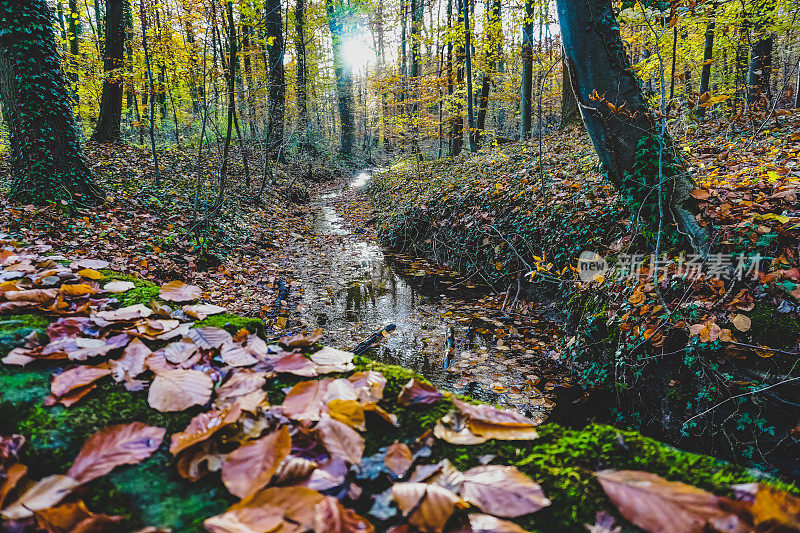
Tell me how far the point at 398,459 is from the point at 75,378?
1079 millimetres

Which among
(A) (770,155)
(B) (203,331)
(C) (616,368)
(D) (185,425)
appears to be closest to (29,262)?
(B) (203,331)

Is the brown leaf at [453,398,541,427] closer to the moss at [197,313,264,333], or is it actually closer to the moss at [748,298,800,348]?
the moss at [197,313,264,333]

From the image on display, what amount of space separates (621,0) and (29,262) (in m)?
5.47

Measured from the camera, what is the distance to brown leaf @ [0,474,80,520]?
0.74 meters

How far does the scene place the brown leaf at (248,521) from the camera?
0.72 m

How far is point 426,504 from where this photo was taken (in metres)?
0.78

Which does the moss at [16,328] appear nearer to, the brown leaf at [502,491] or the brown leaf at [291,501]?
the brown leaf at [291,501]

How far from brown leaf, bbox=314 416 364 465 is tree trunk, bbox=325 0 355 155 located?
2192cm

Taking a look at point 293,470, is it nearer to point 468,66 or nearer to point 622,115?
point 622,115

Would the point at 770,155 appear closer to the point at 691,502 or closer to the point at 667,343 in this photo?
the point at 667,343

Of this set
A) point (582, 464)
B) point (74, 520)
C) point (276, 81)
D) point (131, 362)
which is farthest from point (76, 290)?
point (276, 81)

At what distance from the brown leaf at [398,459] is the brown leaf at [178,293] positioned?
1.49 meters

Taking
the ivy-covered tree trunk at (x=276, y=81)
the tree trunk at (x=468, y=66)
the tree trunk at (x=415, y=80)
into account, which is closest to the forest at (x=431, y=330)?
the tree trunk at (x=468, y=66)

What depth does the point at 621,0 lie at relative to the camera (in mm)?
3695
